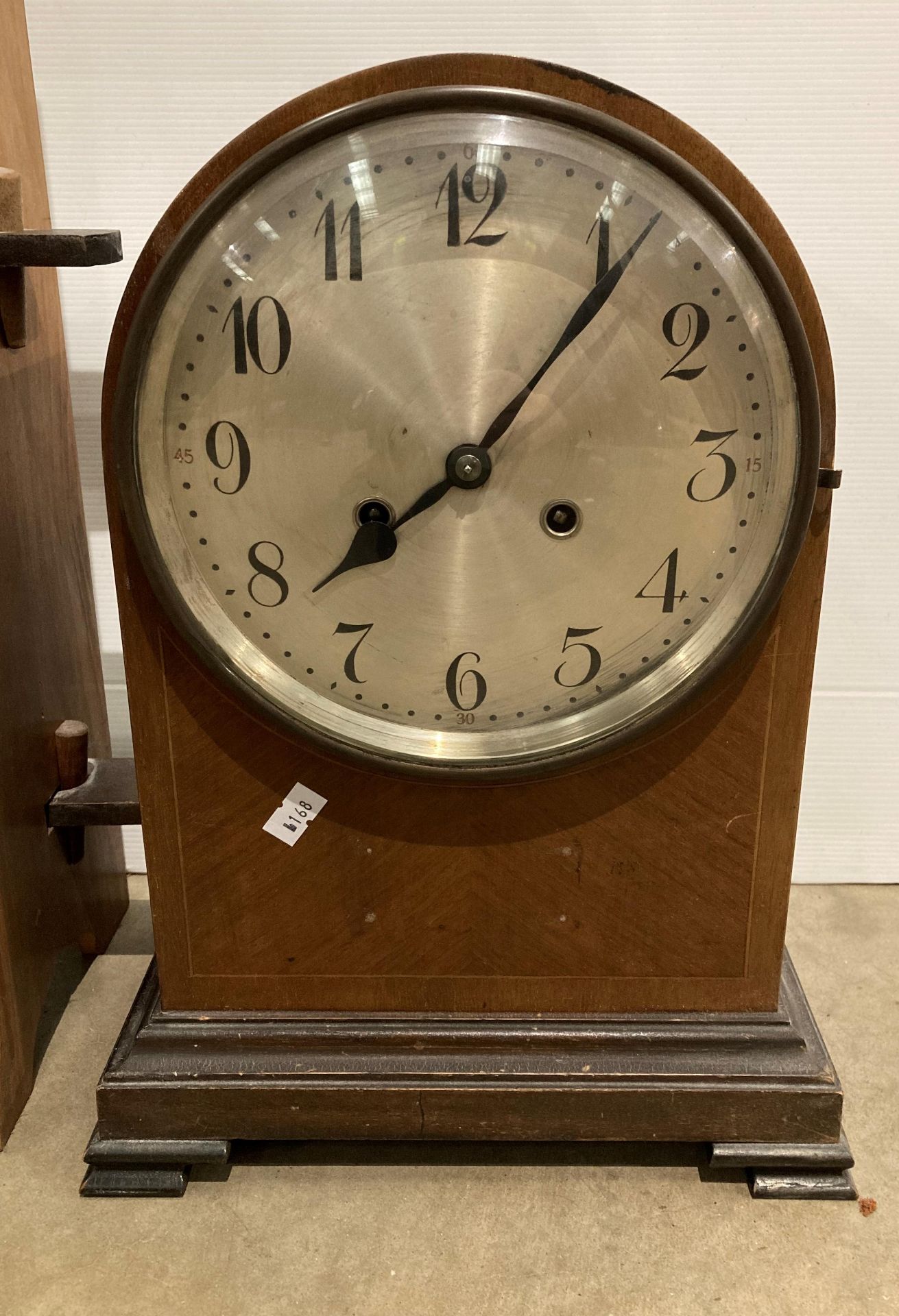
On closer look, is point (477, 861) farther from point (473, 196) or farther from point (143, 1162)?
point (473, 196)

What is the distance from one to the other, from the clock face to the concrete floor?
1.62 ft

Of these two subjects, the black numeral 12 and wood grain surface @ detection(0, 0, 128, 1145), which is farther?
wood grain surface @ detection(0, 0, 128, 1145)

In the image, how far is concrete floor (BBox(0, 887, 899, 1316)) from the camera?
115 cm

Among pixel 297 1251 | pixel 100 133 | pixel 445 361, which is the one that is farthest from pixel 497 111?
pixel 297 1251

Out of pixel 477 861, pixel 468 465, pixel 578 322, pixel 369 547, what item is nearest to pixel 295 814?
pixel 477 861

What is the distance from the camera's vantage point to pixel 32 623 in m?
1.44

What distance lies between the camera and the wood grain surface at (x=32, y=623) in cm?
135

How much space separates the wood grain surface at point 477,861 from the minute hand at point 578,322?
0.29 metres

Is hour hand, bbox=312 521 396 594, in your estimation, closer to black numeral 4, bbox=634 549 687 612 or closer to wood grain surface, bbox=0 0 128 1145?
black numeral 4, bbox=634 549 687 612

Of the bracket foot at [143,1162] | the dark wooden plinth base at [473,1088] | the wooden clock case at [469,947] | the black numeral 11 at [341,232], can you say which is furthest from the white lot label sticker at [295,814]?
the black numeral 11 at [341,232]

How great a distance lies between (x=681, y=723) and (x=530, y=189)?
0.52 m

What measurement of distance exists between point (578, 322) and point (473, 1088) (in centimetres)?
78

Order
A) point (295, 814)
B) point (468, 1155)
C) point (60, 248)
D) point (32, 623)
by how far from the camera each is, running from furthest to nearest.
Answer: point (32, 623) → point (468, 1155) → point (295, 814) → point (60, 248)

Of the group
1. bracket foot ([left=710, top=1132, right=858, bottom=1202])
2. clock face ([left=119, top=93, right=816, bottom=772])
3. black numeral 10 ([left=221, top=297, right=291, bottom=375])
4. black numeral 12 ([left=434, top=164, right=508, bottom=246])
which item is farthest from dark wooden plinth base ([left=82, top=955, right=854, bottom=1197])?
black numeral 12 ([left=434, top=164, right=508, bottom=246])
